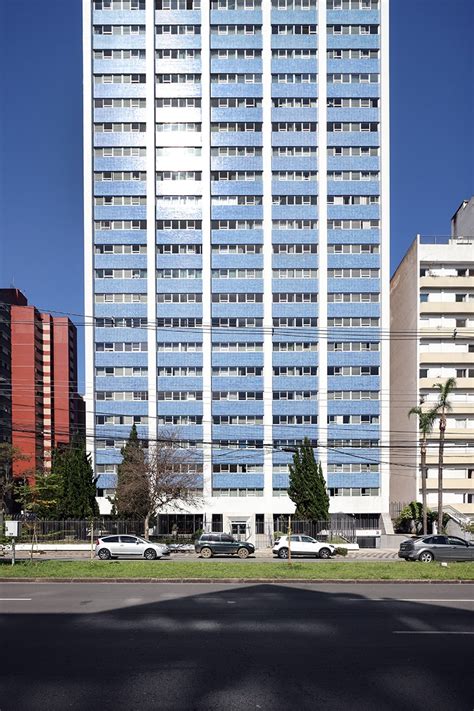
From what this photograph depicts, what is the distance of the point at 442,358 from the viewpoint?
191ft

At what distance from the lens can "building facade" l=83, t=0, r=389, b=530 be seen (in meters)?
60.5

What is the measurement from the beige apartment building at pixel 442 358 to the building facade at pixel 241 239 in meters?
2.71

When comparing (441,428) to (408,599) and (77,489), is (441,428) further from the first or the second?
(408,599)

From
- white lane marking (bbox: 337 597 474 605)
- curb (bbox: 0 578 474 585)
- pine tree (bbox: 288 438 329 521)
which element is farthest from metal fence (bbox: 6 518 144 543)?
white lane marking (bbox: 337 597 474 605)

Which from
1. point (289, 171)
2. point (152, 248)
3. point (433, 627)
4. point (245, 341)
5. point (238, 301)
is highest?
point (289, 171)

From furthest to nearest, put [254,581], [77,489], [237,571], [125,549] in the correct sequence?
1. [77,489]
2. [125,549]
3. [237,571]
4. [254,581]

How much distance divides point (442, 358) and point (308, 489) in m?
17.3

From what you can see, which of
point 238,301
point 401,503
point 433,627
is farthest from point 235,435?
point 433,627

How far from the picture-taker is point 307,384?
61000mm

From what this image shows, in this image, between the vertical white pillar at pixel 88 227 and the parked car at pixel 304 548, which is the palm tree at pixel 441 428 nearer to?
the parked car at pixel 304 548

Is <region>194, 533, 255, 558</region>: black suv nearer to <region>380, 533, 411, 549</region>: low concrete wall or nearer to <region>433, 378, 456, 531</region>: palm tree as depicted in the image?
<region>380, 533, 411, 549</region>: low concrete wall

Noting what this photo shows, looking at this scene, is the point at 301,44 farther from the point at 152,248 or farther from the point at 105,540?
the point at 105,540

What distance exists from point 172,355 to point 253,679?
51679 mm

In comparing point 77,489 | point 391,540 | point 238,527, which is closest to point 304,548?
point 391,540
